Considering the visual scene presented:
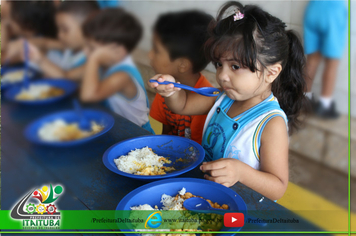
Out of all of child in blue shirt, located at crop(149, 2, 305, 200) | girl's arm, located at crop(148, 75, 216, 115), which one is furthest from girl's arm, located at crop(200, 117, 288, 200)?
girl's arm, located at crop(148, 75, 216, 115)

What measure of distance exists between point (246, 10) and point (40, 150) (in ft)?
1.46

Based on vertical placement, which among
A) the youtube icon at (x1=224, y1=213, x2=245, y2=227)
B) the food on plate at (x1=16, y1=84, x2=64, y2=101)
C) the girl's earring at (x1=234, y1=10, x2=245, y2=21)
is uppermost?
the girl's earring at (x1=234, y1=10, x2=245, y2=21)

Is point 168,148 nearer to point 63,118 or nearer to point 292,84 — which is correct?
point 63,118

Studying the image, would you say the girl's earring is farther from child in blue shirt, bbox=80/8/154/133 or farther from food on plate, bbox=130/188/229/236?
food on plate, bbox=130/188/229/236

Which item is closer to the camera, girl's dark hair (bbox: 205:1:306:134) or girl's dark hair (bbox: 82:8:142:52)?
girl's dark hair (bbox: 82:8:142:52)

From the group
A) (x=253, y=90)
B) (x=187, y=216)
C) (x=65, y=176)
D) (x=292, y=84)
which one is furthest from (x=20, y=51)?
(x=292, y=84)

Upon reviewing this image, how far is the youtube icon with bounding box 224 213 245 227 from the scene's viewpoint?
1.11ft

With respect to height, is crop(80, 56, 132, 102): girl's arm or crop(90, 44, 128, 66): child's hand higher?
crop(90, 44, 128, 66): child's hand

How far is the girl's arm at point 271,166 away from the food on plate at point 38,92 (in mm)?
293

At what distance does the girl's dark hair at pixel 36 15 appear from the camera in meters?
0.36

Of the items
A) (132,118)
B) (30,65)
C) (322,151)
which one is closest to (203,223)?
(322,151)

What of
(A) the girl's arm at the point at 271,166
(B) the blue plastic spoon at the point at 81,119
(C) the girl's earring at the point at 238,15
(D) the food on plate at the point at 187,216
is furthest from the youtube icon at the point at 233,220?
(C) the girl's earring at the point at 238,15

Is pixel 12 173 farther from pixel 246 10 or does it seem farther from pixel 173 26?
pixel 246 10

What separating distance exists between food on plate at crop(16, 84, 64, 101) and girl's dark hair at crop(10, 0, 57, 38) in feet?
0.26
